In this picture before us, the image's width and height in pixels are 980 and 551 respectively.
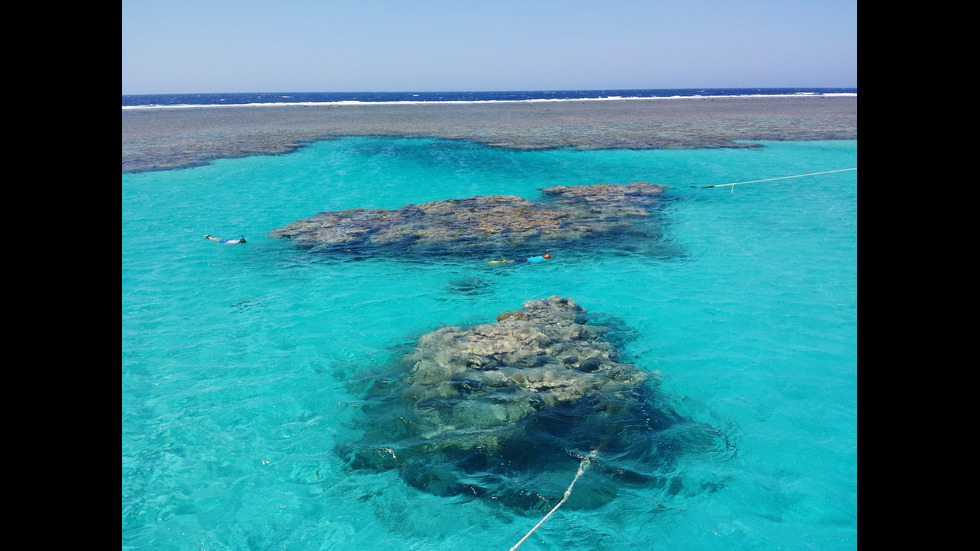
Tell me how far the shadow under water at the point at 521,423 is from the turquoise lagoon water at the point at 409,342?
8.6 inches

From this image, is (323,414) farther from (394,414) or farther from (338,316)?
(338,316)

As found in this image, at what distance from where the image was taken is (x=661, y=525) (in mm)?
6746

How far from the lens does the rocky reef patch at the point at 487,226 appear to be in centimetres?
1769

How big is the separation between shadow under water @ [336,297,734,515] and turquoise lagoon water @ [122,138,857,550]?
0.22m

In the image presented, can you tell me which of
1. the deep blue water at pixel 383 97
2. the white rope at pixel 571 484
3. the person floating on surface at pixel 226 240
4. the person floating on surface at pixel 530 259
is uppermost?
the deep blue water at pixel 383 97

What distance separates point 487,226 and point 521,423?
39.3ft

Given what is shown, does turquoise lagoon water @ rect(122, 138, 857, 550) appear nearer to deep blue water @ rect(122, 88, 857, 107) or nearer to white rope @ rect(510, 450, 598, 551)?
white rope @ rect(510, 450, 598, 551)

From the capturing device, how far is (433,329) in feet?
39.1

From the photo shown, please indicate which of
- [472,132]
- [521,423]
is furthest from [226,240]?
[472,132]

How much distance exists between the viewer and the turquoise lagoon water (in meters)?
6.83

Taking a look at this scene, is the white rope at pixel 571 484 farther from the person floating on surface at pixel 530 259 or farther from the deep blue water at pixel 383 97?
the deep blue water at pixel 383 97

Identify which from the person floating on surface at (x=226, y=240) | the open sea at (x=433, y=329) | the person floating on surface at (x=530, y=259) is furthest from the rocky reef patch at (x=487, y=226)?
the person floating on surface at (x=226, y=240)
